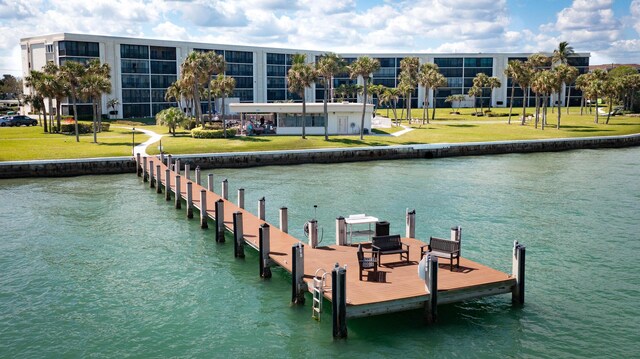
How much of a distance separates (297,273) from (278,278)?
3.62m

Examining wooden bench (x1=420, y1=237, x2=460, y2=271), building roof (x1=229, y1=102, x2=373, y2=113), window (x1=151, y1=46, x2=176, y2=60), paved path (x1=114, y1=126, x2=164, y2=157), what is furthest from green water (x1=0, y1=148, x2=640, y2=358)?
window (x1=151, y1=46, x2=176, y2=60)

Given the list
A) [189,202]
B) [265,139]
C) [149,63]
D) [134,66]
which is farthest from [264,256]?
[149,63]

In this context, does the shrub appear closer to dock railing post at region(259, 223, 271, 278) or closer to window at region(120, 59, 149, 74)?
window at region(120, 59, 149, 74)

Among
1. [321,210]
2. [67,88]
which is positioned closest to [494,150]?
[321,210]

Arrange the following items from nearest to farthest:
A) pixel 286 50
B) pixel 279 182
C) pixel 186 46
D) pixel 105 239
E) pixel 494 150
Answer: pixel 105 239, pixel 279 182, pixel 494 150, pixel 186 46, pixel 286 50

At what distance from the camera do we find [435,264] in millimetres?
18484

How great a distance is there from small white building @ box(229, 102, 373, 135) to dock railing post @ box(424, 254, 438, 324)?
57759mm

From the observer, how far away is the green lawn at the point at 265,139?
58781mm

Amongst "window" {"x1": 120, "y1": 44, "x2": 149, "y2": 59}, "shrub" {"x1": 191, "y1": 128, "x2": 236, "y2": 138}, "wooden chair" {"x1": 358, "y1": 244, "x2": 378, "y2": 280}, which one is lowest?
"wooden chair" {"x1": 358, "y1": 244, "x2": 378, "y2": 280}

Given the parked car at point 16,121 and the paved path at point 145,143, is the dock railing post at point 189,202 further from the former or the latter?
the parked car at point 16,121

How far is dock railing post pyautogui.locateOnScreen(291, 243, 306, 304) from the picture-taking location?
20.1 metres

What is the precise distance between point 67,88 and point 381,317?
208 ft

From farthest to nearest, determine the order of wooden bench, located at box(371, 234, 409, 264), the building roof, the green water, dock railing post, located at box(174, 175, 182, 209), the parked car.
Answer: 1. the parked car
2. the building roof
3. dock railing post, located at box(174, 175, 182, 209)
4. wooden bench, located at box(371, 234, 409, 264)
5. the green water

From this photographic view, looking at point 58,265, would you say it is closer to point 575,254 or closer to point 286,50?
point 575,254
